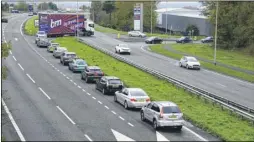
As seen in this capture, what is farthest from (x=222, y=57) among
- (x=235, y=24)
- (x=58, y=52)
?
(x=58, y=52)

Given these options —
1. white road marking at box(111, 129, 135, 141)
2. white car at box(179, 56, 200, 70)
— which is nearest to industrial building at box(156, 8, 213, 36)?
white car at box(179, 56, 200, 70)

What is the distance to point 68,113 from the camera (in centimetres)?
3066

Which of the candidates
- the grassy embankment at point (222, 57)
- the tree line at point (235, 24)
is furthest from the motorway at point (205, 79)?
the tree line at point (235, 24)

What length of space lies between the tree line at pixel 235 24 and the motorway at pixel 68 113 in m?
38.1

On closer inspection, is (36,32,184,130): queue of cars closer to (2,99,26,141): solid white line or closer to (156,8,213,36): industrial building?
(2,99,26,141): solid white line

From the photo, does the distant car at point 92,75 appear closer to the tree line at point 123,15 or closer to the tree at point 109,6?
the tree line at point 123,15

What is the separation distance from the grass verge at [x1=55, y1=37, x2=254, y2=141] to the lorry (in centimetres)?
3050

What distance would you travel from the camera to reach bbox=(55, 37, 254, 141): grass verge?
84.7 ft

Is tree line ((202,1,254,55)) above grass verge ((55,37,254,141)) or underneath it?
above

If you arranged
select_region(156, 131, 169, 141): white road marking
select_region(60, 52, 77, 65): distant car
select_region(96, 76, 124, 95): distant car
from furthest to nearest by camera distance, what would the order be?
select_region(60, 52, 77, 65): distant car → select_region(96, 76, 124, 95): distant car → select_region(156, 131, 169, 141): white road marking

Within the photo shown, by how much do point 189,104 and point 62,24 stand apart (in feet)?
188

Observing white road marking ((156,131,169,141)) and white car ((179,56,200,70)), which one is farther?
white car ((179,56,200,70))

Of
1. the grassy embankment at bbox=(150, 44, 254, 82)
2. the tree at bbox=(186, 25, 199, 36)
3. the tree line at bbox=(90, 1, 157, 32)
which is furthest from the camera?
the tree line at bbox=(90, 1, 157, 32)

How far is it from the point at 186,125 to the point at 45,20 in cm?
6141
